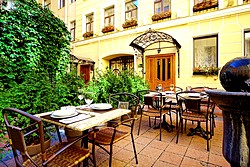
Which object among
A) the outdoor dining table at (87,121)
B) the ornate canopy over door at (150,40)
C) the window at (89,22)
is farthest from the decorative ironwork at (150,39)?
the outdoor dining table at (87,121)

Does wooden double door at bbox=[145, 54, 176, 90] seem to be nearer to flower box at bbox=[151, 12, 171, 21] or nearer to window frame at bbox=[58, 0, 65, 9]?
flower box at bbox=[151, 12, 171, 21]

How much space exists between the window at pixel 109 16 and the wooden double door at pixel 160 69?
3154 millimetres

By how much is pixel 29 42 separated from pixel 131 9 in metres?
5.87

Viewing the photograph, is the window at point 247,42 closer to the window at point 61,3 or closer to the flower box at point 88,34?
the flower box at point 88,34

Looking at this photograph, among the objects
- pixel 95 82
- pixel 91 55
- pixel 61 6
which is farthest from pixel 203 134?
pixel 61 6

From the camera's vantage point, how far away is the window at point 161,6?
21.8 ft

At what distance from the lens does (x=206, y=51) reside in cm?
587

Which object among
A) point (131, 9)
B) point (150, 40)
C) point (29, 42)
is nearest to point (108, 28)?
point (131, 9)

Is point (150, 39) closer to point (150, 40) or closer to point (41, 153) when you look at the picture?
point (150, 40)

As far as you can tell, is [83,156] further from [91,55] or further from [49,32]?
[91,55]

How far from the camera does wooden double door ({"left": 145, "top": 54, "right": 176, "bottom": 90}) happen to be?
6.50 metres

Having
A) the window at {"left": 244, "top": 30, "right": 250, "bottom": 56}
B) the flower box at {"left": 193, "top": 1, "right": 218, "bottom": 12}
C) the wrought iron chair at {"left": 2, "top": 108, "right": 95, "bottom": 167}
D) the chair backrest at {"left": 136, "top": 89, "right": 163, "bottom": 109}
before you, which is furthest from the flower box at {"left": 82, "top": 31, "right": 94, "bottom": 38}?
the wrought iron chair at {"left": 2, "top": 108, "right": 95, "bottom": 167}

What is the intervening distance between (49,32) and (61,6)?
29.2 feet

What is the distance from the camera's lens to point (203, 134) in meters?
2.88
